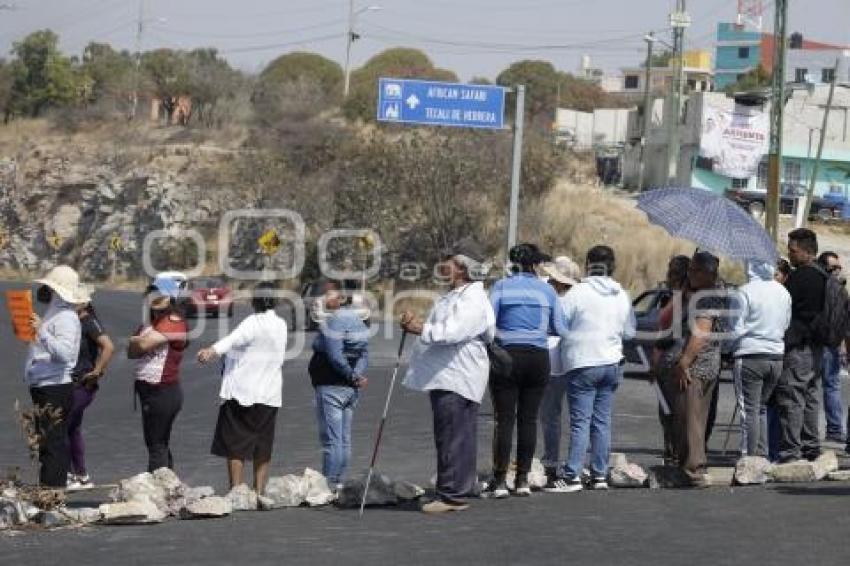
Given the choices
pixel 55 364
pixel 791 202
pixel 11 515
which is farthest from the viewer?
pixel 791 202

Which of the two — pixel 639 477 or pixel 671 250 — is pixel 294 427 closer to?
pixel 639 477

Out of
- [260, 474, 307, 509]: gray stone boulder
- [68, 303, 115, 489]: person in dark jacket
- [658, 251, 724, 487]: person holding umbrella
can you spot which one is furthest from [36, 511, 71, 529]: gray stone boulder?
[658, 251, 724, 487]: person holding umbrella

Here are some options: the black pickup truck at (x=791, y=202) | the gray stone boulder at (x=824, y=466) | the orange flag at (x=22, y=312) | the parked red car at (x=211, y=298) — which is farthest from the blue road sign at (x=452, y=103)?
the black pickup truck at (x=791, y=202)

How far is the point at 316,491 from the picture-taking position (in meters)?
12.3

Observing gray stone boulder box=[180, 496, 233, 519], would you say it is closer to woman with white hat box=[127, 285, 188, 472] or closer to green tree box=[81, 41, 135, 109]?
woman with white hat box=[127, 285, 188, 472]

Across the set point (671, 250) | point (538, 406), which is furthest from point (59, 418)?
point (671, 250)

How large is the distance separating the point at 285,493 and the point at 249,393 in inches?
31.2

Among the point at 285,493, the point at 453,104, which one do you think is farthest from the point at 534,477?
the point at 453,104

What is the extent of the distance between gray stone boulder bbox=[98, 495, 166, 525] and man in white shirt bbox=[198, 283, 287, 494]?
1060mm

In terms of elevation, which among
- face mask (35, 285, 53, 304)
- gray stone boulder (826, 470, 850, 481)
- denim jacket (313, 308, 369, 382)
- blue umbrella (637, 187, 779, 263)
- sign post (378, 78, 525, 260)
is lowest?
gray stone boulder (826, 470, 850, 481)

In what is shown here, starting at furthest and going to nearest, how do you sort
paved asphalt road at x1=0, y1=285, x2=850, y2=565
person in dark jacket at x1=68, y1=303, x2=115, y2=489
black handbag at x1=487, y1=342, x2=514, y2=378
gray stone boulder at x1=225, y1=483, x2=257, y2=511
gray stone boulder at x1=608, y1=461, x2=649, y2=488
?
person in dark jacket at x1=68, y1=303, x2=115, y2=489 → gray stone boulder at x1=608, y1=461, x2=649, y2=488 → black handbag at x1=487, y1=342, x2=514, y2=378 → gray stone boulder at x1=225, y1=483, x2=257, y2=511 → paved asphalt road at x1=0, y1=285, x2=850, y2=565

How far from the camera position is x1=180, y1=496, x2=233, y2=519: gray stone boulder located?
11469 mm

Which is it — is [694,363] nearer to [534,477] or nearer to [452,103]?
[534,477]

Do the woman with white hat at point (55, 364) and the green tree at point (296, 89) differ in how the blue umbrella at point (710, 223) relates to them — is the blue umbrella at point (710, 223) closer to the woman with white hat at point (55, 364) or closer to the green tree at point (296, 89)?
the woman with white hat at point (55, 364)
